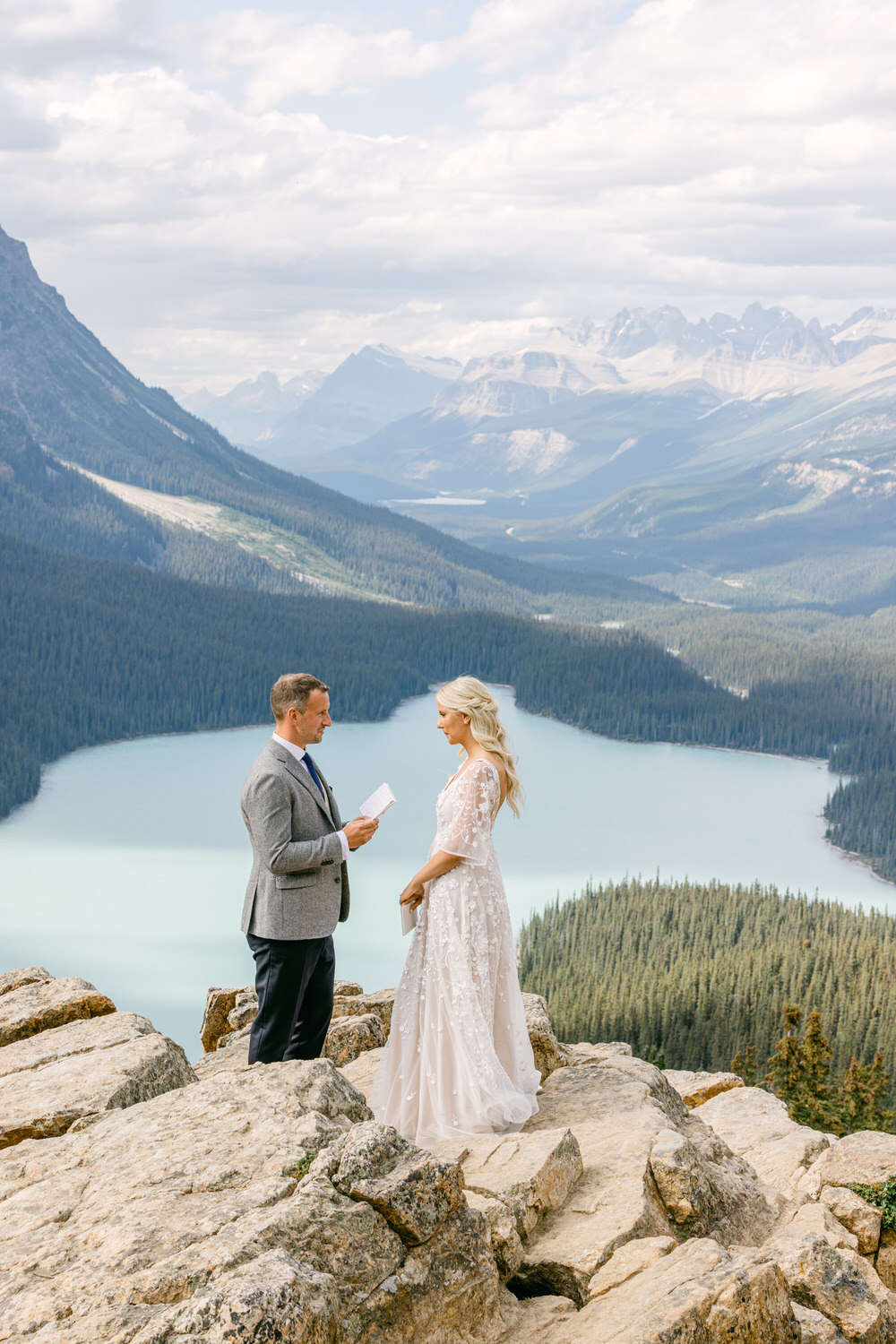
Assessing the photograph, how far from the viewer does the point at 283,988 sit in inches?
477

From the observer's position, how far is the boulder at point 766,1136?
46.9 ft

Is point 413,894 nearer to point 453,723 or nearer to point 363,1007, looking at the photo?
point 453,723

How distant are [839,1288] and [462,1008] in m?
4.37

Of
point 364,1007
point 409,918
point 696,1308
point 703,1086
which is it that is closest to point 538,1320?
point 696,1308

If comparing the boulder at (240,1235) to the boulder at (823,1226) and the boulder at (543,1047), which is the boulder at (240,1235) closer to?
the boulder at (823,1226)

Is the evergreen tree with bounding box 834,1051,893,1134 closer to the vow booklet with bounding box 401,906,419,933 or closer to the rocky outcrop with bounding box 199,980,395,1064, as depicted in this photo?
the rocky outcrop with bounding box 199,980,395,1064

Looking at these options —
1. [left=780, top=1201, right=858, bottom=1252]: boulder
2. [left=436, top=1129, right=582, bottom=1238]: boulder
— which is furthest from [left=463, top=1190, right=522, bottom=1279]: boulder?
[left=780, top=1201, right=858, bottom=1252]: boulder

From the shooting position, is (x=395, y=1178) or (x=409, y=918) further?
(x=409, y=918)

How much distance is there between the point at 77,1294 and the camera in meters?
7.52

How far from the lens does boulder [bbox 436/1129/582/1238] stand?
10211mm

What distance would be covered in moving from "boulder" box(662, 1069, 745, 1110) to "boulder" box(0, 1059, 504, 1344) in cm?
1231

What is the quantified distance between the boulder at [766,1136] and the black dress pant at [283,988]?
5811 millimetres

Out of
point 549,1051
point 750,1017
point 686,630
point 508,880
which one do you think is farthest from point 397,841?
point 686,630

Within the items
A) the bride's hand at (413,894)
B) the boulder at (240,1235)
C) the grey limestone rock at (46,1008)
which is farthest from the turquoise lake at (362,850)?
the boulder at (240,1235)
